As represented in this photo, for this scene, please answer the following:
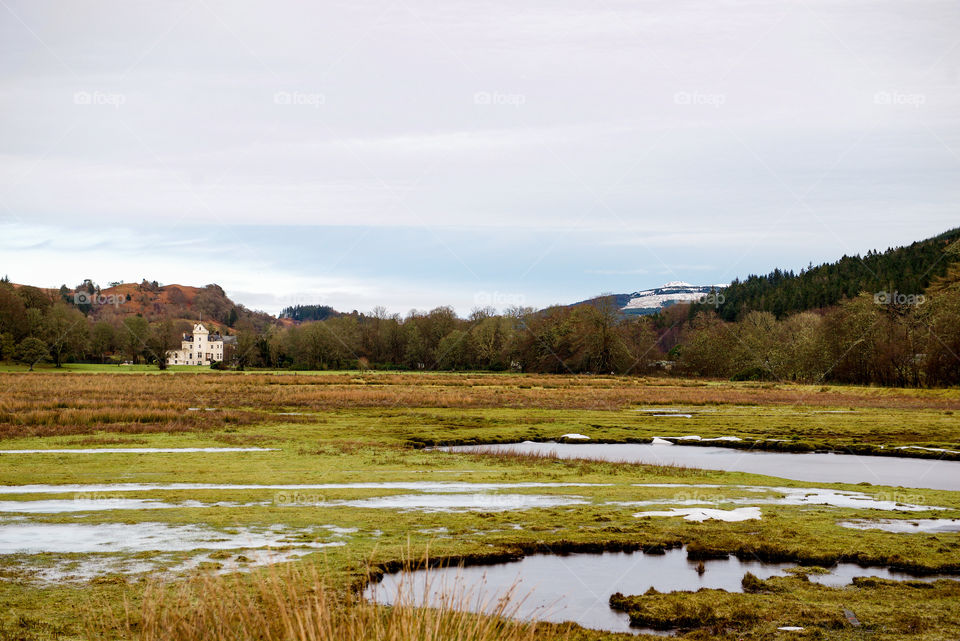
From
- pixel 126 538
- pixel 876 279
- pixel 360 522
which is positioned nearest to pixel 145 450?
pixel 126 538

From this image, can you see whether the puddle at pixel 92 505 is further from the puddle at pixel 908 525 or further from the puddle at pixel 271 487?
the puddle at pixel 908 525

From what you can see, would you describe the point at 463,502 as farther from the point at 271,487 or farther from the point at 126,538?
the point at 126,538

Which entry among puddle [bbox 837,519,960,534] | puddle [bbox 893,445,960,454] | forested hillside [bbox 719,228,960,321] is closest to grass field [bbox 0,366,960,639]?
puddle [bbox 837,519,960,534]

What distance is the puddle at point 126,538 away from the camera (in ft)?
47.9

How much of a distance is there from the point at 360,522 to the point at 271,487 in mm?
5917

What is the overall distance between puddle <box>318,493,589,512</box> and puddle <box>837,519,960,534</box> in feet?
22.5

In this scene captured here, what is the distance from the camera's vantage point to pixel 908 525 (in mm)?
18594

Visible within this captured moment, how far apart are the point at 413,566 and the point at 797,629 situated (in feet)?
22.6

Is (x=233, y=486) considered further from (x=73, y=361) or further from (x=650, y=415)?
(x=73, y=361)

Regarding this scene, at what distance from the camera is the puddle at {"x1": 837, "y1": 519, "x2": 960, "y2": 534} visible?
1797 cm

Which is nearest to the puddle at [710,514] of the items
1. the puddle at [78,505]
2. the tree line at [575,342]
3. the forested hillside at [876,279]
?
the puddle at [78,505]

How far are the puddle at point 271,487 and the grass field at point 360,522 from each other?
18 cm

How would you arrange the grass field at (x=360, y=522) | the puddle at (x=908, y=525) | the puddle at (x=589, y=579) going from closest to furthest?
1. the grass field at (x=360, y=522)
2. the puddle at (x=589, y=579)
3. the puddle at (x=908, y=525)

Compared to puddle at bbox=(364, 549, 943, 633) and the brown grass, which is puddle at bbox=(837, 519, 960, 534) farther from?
the brown grass
